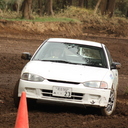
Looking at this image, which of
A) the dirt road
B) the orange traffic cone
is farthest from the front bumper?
the orange traffic cone

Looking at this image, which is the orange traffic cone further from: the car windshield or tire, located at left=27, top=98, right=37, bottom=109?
the car windshield

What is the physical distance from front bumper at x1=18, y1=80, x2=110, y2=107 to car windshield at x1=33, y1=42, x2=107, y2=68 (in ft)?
3.50

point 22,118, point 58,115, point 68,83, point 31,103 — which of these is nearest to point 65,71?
point 68,83

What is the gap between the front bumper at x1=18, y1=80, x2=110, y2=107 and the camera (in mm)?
9547

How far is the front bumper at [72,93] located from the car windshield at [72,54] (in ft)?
3.50

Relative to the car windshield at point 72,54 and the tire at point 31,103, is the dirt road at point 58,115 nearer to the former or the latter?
the tire at point 31,103

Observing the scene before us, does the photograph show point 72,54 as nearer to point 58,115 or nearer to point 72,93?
point 72,93

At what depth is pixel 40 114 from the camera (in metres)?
9.62

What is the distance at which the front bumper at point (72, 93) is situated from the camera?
376 inches

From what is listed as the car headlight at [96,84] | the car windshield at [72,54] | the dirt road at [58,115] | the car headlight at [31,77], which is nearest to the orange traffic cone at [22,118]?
the dirt road at [58,115]

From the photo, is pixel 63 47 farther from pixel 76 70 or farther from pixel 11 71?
pixel 11 71

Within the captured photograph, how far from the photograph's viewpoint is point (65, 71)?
9828 millimetres

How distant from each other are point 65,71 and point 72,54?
3.98ft

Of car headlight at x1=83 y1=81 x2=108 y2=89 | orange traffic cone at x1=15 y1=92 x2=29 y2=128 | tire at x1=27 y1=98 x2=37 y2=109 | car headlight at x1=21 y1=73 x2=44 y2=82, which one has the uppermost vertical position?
orange traffic cone at x1=15 y1=92 x2=29 y2=128
